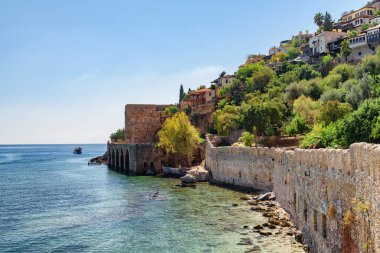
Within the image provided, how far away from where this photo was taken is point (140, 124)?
74.0 metres

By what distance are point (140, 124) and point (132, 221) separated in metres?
47.0

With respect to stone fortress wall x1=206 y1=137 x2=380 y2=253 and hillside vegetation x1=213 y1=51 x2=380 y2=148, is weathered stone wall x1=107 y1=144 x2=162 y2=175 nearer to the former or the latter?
hillside vegetation x1=213 y1=51 x2=380 y2=148

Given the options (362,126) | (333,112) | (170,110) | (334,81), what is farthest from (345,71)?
(362,126)

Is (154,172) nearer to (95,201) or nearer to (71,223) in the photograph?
(95,201)

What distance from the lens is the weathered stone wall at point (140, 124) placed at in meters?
73.6

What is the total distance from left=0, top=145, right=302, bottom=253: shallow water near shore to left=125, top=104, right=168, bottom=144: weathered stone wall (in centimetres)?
2906

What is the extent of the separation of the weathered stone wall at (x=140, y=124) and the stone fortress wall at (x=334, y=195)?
1898 inches

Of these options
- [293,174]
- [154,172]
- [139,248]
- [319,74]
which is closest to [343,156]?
[293,174]

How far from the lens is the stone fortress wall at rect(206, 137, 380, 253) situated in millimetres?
10141

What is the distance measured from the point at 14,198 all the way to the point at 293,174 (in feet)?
104

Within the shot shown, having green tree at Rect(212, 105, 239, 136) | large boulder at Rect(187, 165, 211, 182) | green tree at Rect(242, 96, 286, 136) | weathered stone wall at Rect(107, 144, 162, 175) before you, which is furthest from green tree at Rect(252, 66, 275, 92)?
large boulder at Rect(187, 165, 211, 182)

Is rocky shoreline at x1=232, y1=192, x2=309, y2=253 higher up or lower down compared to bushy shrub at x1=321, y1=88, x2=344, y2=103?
lower down

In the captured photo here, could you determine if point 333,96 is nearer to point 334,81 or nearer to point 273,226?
point 334,81

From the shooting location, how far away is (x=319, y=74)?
7150 cm
